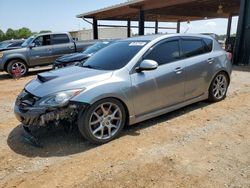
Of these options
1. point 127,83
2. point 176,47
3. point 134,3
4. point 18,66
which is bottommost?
point 18,66

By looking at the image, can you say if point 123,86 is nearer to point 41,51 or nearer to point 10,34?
point 41,51

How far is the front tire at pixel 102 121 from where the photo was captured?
3.80 m

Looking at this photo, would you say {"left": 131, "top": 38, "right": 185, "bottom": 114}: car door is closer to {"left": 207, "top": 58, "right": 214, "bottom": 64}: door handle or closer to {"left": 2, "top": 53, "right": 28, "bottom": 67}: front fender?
{"left": 207, "top": 58, "right": 214, "bottom": 64}: door handle

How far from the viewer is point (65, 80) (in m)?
4.02

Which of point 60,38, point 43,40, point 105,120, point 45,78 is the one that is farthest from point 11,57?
point 105,120

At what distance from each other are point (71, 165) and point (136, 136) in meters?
1.23

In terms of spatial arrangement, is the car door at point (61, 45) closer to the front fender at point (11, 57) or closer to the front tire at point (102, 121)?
the front fender at point (11, 57)

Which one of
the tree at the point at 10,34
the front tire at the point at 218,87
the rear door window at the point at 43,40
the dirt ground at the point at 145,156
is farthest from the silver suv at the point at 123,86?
the tree at the point at 10,34

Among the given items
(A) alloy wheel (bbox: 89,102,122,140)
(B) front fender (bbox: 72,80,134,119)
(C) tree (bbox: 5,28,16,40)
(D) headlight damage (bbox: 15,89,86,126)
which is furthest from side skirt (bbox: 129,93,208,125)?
(C) tree (bbox: 5,28,16,40)

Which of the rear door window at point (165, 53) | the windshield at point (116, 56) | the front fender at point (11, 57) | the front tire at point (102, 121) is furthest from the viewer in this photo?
the front fender at point (11, 57)

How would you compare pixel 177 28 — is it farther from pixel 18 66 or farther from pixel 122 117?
Answer: pixel 122 117

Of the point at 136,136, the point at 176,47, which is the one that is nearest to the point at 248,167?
the point at 136,136

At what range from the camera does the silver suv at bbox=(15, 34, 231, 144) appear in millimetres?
3770

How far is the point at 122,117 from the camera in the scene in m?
4.18
